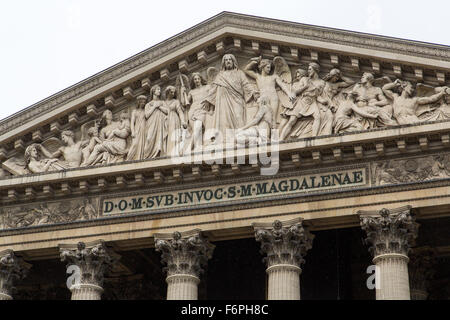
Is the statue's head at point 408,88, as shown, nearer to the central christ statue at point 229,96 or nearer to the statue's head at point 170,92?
the central christ statue at point 229,96

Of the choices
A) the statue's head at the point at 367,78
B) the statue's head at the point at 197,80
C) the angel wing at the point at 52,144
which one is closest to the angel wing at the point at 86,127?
the angel wing at the point at 52,144

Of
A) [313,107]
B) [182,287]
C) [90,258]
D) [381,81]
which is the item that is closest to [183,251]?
[182,287]

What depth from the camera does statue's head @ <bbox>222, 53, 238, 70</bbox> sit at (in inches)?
1219

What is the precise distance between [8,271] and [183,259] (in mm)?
5696

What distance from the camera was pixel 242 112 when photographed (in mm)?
30312

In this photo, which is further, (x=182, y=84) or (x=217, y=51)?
(x=182, y=84)

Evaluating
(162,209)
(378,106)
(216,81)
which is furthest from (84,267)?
(378,106)

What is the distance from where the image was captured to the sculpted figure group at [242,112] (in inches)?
1137

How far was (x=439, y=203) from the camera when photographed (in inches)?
1073

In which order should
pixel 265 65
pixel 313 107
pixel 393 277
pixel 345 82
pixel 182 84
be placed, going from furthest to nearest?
pixel 182 84 < pixel 265 65 < pixel 345 82 < pixel 313 107 < pixel 393 277

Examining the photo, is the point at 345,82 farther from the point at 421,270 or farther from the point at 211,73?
the point at 421,270

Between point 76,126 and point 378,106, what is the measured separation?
31.4ft

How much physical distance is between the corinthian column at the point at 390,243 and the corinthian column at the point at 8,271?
10574 millimetres

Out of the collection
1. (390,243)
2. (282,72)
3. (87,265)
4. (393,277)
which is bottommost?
(393,277)
